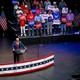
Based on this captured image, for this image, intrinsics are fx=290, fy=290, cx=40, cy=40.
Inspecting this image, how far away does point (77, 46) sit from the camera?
68.9 feet

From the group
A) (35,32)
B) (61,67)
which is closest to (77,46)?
(35,32)

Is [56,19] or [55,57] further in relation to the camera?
[56,19]

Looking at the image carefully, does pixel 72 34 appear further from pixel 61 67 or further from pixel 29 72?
pixel 29 72

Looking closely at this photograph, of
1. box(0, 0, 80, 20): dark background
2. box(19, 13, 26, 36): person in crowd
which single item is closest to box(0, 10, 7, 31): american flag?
box(0, 0, 80, 20): dark background

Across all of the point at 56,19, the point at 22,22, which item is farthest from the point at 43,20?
the point at 22,22

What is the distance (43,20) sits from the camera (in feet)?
70.0

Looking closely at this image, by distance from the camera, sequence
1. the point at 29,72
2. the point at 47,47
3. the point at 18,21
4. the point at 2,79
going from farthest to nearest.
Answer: the point at 18,21 → the point at 47,47 → the point at 29,72 → the point at 2,79

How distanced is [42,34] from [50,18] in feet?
4.55

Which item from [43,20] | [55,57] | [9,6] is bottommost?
[55,57]

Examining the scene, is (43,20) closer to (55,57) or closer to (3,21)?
(3,21)

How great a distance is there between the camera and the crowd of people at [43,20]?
21.0m

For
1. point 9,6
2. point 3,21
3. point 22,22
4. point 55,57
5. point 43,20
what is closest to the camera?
point 55,57

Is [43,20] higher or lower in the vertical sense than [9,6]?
lower

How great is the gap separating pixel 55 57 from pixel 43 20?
4.53m
